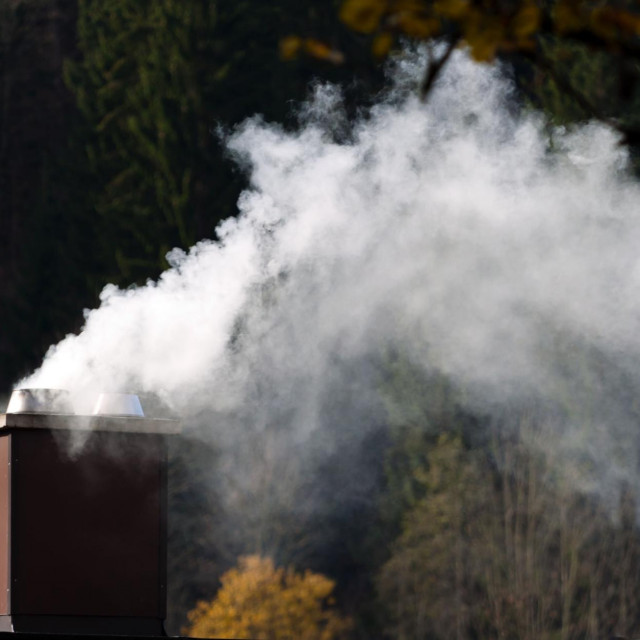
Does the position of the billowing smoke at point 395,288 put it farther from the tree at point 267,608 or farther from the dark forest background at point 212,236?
the tree at point 267,608

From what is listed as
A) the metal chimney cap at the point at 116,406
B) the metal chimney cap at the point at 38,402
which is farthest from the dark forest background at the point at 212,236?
the metal chimney cap at the point at 38,402

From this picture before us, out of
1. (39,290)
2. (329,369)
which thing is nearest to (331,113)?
(329,369)

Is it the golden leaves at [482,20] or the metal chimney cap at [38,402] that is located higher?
the metal chimney cap at [38,402]

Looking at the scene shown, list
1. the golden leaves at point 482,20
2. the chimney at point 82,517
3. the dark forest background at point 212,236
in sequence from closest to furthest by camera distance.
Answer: the golden leaves at point 482,20 < the chimney at point 82,517 < the dark forest background at point 212,236

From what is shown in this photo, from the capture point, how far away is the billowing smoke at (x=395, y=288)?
419 inches

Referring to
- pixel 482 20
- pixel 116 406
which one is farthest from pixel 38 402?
pixel 482 20

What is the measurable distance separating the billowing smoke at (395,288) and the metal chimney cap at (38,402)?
1.70m

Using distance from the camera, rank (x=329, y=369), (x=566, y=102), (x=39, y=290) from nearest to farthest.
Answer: (x=566, y=102)
(x=329, y=369)
(x=39, y=290)

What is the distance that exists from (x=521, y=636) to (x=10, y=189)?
11819mm

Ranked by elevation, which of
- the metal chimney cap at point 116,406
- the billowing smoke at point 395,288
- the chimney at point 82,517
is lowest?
the chimney at point 82,517

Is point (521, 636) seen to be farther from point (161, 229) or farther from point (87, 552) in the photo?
point (87, 552)

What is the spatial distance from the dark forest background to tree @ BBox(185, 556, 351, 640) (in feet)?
1.27

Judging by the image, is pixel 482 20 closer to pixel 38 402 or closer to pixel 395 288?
pixel 38 402

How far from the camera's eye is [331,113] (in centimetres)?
1691
